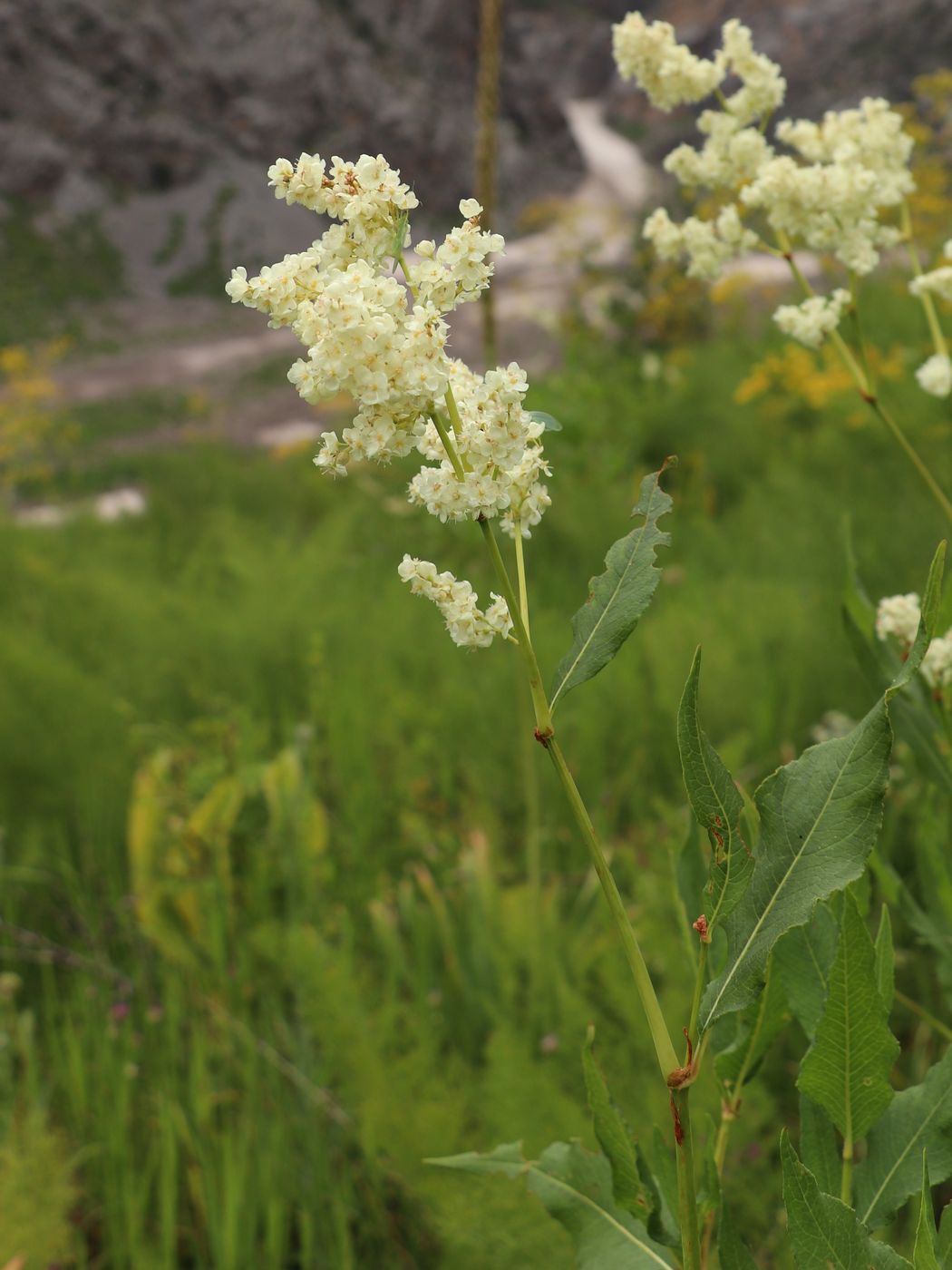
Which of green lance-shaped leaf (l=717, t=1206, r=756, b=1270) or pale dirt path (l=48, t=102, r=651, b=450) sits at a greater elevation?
pale dirt path (l=48, t=102, r=651, b=450)

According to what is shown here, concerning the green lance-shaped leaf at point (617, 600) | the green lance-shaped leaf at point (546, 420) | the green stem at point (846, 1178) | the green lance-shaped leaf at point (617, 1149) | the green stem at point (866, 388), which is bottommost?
the green stem at point (846, 1178)

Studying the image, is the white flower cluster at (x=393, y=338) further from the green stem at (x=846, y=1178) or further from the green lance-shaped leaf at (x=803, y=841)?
the green stem at (x=846, y=1178)

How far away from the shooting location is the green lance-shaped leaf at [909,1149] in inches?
24.4

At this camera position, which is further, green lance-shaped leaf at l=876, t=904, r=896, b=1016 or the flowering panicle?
the flowering panicle

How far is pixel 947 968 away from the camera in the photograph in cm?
86

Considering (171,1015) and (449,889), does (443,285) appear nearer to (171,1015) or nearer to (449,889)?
(171,1015)

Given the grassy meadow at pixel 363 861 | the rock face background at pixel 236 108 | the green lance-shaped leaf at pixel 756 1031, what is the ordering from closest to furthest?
the green lance-shaped leaf at pixel 756 1031 → the grassy meadow at pixel 363 861 → the rock face background at pixel 236 108

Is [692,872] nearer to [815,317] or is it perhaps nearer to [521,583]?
[521,583]

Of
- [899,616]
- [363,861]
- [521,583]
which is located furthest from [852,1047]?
[363,861]

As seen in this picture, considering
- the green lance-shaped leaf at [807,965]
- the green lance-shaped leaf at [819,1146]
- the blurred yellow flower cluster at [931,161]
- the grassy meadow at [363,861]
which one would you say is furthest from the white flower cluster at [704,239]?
the blurred yellow flower cluster at [931,161]

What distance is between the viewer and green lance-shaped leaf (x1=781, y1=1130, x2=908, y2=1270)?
1.64 ft

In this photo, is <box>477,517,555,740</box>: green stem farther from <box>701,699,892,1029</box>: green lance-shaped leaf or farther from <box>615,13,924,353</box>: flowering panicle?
<box>615,13,924,353</box>: flowering panicle

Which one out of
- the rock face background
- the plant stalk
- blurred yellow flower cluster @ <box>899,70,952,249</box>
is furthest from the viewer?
the rock face background

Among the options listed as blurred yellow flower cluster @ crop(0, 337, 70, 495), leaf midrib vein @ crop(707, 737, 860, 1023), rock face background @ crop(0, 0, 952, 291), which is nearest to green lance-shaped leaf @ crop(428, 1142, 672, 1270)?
leaf midrib vein @ crop(707, 737, 860, 1023)
